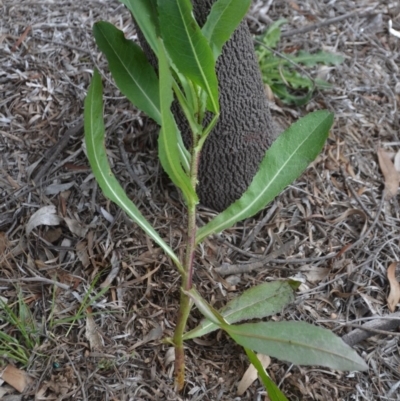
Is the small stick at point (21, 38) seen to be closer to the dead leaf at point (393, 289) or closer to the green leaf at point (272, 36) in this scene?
the green leaf at point (272, 36)

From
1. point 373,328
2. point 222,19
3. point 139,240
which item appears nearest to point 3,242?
point 139,240

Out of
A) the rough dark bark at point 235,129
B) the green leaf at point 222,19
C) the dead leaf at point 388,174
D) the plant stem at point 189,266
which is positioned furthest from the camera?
the dead leaf at point 388,174

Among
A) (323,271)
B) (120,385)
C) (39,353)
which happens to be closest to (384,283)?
(323,271)

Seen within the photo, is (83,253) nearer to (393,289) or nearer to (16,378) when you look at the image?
(16,378)

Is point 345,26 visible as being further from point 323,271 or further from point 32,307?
point 32,307

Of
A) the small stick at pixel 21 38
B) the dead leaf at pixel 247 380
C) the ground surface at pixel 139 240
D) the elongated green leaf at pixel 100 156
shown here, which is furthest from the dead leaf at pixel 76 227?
the small stick at pixel 21 38

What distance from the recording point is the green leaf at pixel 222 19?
52.1 inches

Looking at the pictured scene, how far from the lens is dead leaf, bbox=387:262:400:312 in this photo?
1711 millimetres

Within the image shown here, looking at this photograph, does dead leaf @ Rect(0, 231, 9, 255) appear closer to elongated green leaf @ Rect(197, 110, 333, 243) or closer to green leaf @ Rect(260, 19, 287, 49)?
elongated green leaf @ Rect(197, 110, 333, 243)

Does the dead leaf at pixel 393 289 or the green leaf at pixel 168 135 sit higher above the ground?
the green leaf at pixel 168 135

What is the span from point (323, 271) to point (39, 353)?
2.81 feet

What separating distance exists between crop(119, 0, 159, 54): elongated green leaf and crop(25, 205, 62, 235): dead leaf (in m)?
0.64

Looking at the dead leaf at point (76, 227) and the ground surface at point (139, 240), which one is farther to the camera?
the dead leaf at point (76, 227)

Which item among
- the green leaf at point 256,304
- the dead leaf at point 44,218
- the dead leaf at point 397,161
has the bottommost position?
the dead leaf at point 397,161
